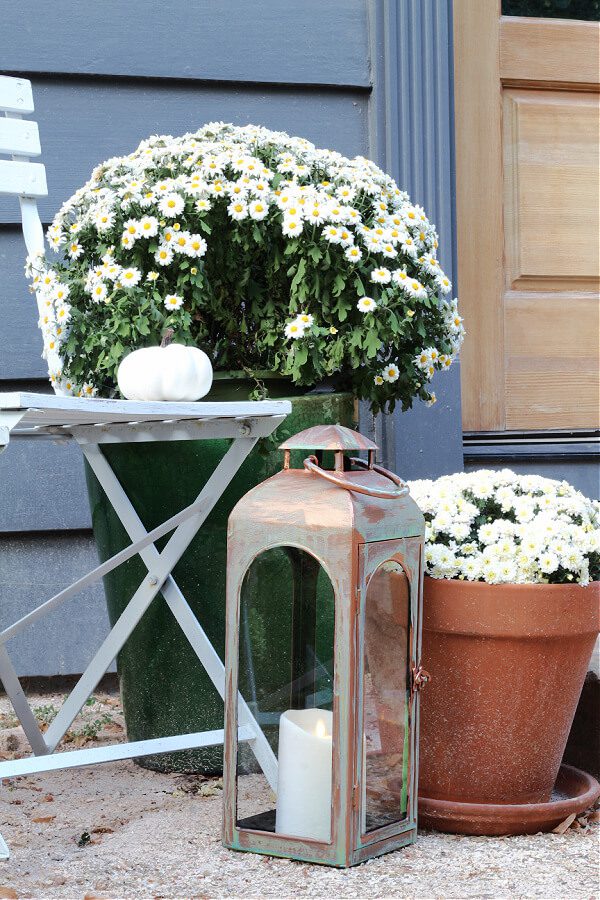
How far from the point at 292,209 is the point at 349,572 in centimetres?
77

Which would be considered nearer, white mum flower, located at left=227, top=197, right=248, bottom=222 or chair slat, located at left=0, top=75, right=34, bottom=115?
white mum flower, located at left=227, top=197, right=248, bottom=222

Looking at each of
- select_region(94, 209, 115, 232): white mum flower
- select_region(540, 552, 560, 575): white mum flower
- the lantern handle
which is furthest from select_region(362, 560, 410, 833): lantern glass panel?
select_region(94, 209, 115, 232): white mum flower

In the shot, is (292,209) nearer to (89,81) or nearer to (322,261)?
(322,261)

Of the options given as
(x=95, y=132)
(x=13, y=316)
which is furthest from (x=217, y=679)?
(x=95, y=132)

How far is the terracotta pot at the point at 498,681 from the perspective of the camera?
1652mm

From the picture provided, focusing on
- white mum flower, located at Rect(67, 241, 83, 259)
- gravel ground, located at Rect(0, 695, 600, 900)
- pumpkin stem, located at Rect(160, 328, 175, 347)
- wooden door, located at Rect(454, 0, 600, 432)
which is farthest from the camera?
wooden door, located at Rect(454, 0, 600, 432)

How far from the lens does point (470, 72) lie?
2.97 m

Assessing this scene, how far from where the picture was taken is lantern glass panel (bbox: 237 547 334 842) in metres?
1.55

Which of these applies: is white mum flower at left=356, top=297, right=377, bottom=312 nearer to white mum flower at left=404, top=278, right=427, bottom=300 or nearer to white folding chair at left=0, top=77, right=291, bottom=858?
white mum flower at left=404, top=278, right=427, bottom=300

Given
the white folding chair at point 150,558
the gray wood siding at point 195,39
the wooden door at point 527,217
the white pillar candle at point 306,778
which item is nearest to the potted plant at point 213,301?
the white folding chair at point 150,558

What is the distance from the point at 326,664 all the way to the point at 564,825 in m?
0.51

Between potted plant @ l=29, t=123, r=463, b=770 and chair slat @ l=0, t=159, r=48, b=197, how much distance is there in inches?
3.0

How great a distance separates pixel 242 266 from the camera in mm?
2025

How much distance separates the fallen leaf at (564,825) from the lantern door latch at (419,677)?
0.35 meters
